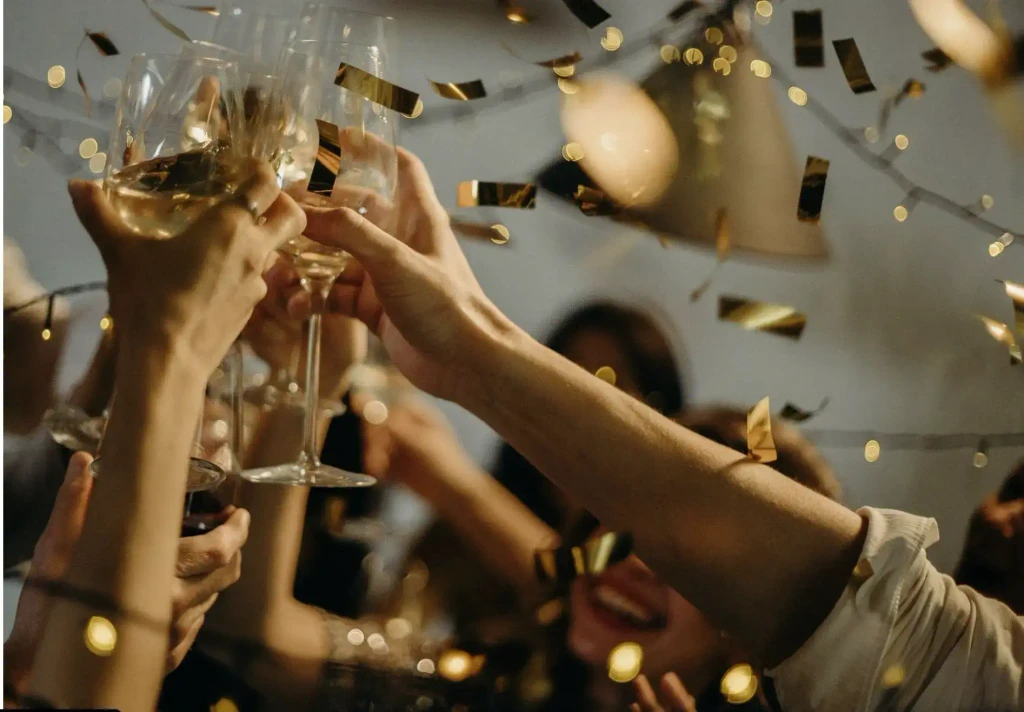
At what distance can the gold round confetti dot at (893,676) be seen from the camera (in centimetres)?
82

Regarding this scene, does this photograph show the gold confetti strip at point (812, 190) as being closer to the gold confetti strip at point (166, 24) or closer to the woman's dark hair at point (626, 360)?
the woman's dark hair at point (626, 360)

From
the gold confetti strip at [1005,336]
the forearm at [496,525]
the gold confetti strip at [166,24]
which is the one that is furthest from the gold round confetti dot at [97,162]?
the gold confetti strip at [1005,336]

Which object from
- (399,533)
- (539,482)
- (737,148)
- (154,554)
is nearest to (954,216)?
(737,148)

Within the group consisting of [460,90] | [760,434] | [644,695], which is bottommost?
[644,695]

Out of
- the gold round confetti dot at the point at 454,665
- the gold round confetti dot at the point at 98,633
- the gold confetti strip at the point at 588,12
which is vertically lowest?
the gold round confetti dot at the point at 454,665

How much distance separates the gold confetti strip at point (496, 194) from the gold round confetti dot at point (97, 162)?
0.28m

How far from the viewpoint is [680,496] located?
0.79 m

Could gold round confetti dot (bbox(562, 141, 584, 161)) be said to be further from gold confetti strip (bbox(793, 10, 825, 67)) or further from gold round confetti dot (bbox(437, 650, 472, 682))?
gold round confetti dot (bbox(437, 650, 472, 682))

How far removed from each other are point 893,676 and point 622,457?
0.33 meters

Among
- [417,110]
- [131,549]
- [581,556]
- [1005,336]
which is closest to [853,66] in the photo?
[1005,336]

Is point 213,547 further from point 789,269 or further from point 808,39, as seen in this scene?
point 808,39

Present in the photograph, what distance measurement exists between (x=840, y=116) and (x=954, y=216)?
0.17 meters

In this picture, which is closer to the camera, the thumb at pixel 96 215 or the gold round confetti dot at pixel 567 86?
the thumb at pixel 96 215

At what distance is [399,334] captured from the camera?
29.1 inches
